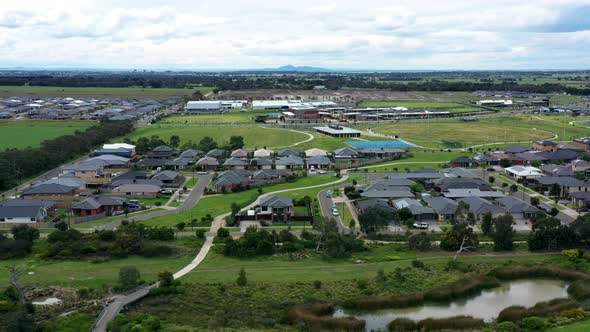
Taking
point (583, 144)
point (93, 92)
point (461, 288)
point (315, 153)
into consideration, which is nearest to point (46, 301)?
point (461, 288)

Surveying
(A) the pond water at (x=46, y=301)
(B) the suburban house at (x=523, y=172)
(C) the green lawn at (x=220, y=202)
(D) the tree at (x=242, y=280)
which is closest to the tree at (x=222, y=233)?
(C) the green lawn at (x=220, y=202)

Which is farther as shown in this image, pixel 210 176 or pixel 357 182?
pixel 210 176

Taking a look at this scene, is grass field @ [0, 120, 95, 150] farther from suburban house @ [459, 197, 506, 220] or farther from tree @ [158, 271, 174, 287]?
suburban house @ [459, 197, 506, 220]

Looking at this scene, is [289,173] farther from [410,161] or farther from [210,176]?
[410,161]

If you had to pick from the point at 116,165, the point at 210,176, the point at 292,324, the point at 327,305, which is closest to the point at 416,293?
the point at 327,305

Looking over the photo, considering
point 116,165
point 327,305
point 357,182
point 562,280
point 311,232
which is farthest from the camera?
point 116,165

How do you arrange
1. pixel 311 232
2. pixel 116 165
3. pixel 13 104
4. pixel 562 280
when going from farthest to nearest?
pixel 13 104 → pixel 116 165 → pixel 311 232 → pixel 562 280

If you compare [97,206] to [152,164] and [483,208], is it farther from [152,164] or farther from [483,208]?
[483,208]

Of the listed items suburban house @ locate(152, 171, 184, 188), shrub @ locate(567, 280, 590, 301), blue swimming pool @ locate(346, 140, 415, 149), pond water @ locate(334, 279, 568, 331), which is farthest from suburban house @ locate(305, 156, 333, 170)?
shrub @ locate(567, 280, 590, 301)
